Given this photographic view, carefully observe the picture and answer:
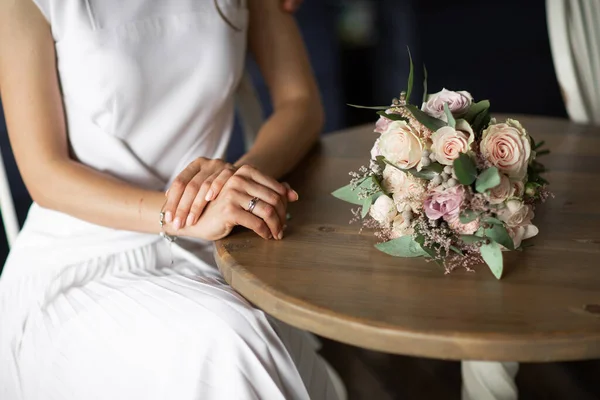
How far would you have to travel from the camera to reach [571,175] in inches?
54.8

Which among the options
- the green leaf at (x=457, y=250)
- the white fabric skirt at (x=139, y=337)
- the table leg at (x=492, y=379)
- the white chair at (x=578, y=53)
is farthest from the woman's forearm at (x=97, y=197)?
the white chair at (x=578, y=53)

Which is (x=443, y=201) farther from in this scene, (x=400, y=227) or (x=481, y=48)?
(x=481, y=48)

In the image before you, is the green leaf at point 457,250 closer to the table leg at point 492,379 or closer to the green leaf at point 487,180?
the green leaf at point 487,180

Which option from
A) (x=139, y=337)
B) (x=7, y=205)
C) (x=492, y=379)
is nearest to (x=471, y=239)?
(x=139, y=337)

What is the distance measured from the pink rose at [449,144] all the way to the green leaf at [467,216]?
7cm

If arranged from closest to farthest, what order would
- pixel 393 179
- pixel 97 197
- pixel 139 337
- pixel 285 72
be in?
pixel 393 179, pixel 139 337, pixel 97 197, pixel 285 72

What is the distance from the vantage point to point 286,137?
150 centimetres

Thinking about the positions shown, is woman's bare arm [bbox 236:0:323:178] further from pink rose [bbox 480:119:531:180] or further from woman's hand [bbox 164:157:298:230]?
pink rose [bbox 480:119:531:180]

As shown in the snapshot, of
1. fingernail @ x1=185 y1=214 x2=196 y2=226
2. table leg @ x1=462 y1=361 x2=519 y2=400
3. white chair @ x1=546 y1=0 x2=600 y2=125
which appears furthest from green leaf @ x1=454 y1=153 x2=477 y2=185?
white chair @ x1=546 y1=0 x2=600 y2=125

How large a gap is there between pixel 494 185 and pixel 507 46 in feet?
10.0

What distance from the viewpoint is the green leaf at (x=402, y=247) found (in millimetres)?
1032

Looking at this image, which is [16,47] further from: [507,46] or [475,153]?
[507,46]

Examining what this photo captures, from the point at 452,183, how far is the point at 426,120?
104 millimetres

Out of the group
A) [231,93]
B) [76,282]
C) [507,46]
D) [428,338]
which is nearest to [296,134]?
[231,93]
